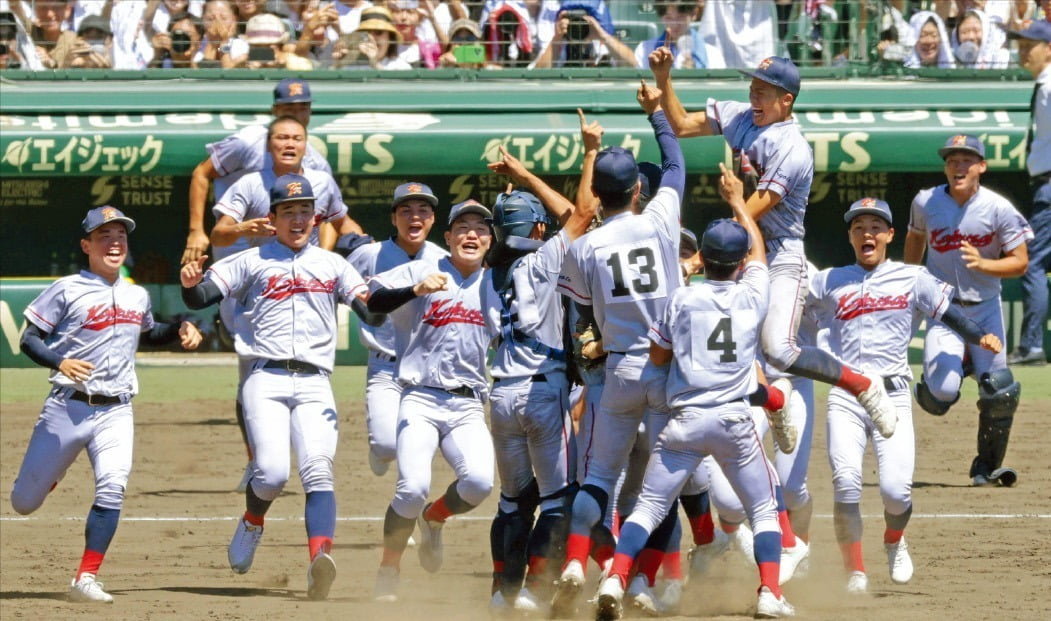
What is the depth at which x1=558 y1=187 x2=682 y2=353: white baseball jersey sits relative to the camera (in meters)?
6.43

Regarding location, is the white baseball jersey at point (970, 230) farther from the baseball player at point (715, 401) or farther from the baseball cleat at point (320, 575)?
the baseball cleat at point (320, 575)

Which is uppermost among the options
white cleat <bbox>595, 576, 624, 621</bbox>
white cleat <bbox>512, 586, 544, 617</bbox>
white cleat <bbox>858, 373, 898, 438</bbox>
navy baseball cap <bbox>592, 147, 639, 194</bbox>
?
navy baseball cap <bbox>592, 147, 639, 194</bbox>

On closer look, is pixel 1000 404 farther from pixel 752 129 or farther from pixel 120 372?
pixel 120 372

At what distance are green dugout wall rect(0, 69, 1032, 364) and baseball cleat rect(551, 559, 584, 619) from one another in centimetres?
844

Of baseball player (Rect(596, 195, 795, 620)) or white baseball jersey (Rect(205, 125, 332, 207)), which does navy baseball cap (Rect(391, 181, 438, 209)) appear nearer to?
white baseball jersey (Rect(205, 125, 332, 207))

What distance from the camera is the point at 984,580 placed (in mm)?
7359

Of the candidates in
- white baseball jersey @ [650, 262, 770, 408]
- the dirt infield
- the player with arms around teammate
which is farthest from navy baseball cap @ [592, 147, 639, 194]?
the dirt infield

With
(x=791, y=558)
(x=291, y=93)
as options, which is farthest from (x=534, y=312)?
(x=291, y=93)

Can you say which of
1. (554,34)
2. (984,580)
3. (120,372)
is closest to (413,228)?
(120,372)

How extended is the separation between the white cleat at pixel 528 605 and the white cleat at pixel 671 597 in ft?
1.60

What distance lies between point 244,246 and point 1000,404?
4309mm

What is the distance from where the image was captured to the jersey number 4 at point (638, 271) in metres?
6.43

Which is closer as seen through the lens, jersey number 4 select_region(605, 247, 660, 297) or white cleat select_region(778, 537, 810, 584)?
jersey number 4 select_region(605, 247, 660, 297)

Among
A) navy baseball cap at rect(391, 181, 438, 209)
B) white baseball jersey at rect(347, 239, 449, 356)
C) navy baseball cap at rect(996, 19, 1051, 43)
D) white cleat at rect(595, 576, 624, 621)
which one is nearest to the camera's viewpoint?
white cleat at rect(595, 576, 624, 621)
